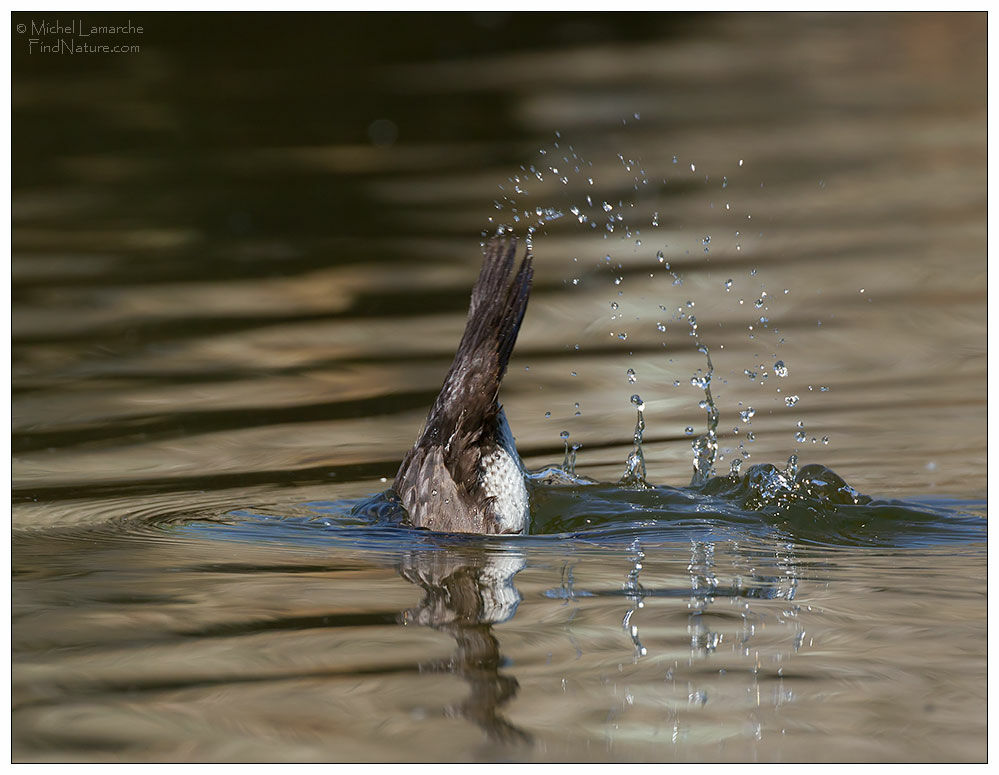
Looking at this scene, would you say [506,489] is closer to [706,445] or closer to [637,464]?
[637,464]

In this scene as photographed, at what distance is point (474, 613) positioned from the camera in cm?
511

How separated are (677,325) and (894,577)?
3.96m

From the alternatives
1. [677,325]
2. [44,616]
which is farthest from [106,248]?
[44,616]

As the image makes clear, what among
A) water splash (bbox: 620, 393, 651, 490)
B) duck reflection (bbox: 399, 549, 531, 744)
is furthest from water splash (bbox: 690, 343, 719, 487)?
duck reflection (bbox: 399, 549, 531, 744)

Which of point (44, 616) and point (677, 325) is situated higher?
point (677, 325)

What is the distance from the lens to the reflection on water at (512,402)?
14.4ft

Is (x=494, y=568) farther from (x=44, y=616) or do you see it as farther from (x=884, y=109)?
(x=884, y=109)

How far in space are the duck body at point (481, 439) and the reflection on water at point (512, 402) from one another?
194 mm

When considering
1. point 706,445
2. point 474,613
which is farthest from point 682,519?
point 474,613

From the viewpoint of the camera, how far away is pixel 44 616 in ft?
17.2

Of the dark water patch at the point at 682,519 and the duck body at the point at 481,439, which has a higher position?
the duck body at the point at 481,439

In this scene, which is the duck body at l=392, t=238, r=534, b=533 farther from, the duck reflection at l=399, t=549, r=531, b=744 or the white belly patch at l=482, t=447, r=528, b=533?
the duck reflection at l=399, t=549, r=531, b=744

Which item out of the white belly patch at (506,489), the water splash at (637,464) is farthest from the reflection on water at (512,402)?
the white belly patch at (506,489)

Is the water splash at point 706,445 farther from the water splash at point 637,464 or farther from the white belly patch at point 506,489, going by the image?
the white belly patch at point 506,489
